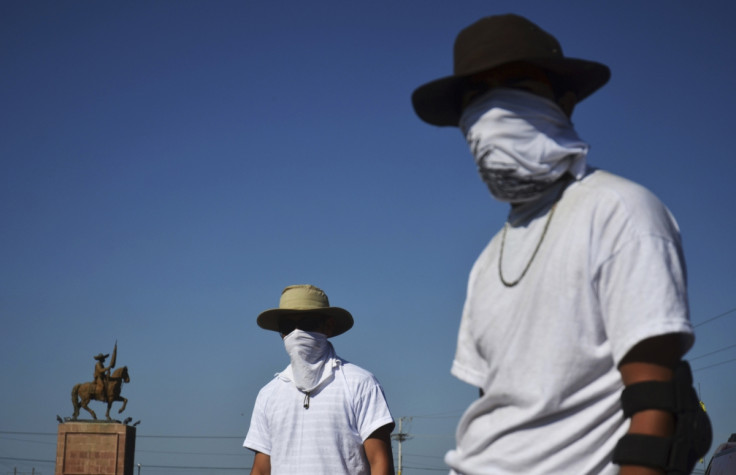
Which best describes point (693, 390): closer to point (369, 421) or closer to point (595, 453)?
point (595, 453)

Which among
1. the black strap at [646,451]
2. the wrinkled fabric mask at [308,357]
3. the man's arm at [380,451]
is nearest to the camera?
the black strap at [646,451]

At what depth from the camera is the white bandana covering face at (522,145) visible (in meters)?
2.22

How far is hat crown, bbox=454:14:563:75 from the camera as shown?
2.30m

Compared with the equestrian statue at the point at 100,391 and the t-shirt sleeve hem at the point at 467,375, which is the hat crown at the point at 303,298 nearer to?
the t-shirt sleeve hem at the point at 467,375

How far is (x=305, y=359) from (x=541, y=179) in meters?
4.23

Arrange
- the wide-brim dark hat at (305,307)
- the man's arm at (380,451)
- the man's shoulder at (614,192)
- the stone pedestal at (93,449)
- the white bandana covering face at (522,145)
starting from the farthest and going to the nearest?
the stone pedestal at (93,449) < the wide-brim dark hat at (305,307) < the man's arm at (380,451) < the white bandana covering face at (522,145) < the man's shoulder at (614,192)

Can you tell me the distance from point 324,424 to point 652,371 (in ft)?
13.9

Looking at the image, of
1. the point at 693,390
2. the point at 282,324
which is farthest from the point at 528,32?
the point at 282,324

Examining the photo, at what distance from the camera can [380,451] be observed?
5.90 meters

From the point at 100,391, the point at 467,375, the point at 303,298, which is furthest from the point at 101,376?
the point at 467,375

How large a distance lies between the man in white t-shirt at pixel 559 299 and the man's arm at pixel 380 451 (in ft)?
11.5

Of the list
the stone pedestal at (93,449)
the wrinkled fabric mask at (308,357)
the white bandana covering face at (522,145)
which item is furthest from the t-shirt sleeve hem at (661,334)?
the stone pedestal at (93,449)

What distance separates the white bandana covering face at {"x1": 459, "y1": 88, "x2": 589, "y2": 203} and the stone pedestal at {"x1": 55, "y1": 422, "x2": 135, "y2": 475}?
2547 centimetres

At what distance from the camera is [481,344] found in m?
2.34
